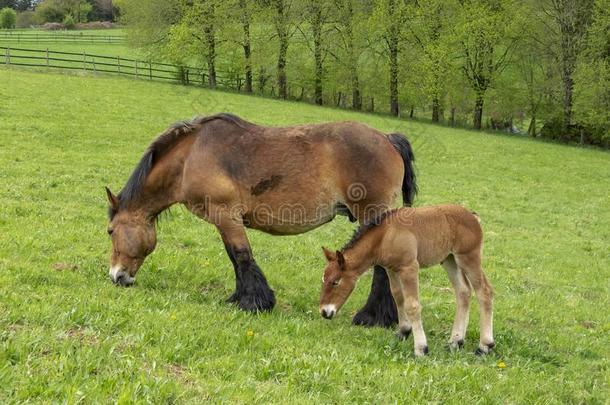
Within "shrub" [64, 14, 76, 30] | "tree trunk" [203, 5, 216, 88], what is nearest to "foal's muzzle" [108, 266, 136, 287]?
"tree trunk" [203, 5, 216, 88]

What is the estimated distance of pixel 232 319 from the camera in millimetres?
5734

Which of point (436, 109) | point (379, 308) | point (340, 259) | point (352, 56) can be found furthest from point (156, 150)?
point (436, 109)

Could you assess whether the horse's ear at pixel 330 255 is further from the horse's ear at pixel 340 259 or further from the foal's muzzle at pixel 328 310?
the foal's muzzle at pixel 328 310

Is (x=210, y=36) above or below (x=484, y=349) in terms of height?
above

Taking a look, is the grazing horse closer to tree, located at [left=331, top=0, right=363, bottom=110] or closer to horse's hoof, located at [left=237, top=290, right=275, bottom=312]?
horse's hoof, located at [left=237, top=290, right=275, bottom=312]

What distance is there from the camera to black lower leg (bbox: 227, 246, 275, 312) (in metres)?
6.34

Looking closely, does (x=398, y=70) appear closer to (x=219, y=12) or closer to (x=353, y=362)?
(x=219, y=12)

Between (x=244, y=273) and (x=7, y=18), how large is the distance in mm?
91675

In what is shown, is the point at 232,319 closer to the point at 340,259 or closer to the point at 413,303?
the point at 340,259

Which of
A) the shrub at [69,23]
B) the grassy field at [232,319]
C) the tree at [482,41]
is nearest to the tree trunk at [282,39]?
the tree at [482,41]

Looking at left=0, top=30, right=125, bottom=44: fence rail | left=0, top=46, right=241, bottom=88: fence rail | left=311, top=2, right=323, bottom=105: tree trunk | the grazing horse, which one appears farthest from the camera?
left=0, top=30, right=125, bottom=44: fence rail

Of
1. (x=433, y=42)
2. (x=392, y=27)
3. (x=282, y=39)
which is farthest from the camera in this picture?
(x=282, y=39)

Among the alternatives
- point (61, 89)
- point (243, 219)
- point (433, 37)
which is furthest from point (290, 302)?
point (433, 37)

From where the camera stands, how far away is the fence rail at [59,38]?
63.6 m
